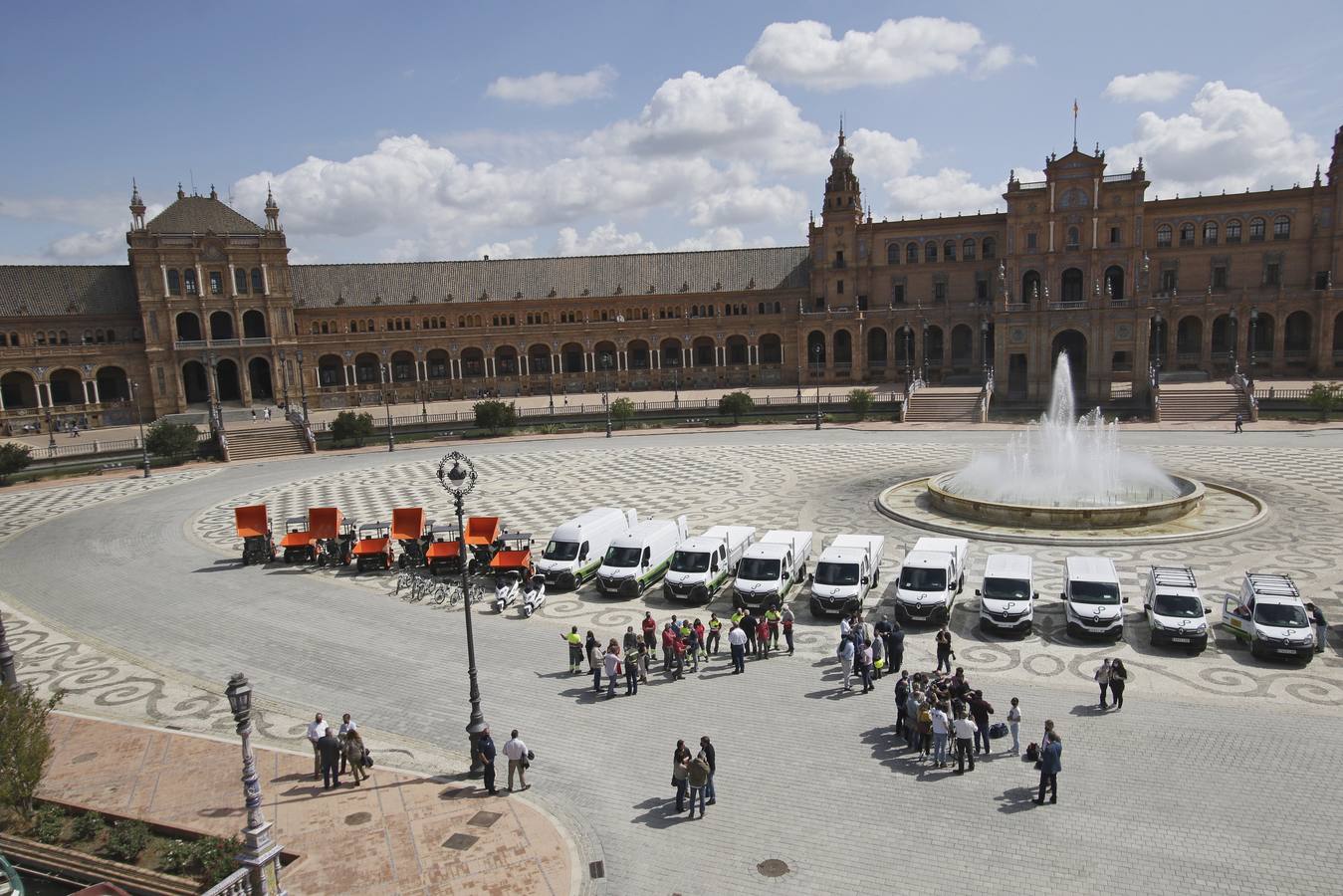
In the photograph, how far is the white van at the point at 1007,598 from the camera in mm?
21308

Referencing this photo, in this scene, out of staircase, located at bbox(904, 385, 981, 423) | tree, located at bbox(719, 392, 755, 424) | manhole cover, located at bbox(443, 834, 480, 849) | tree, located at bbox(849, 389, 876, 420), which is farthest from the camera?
tree, located at bbox(719, 392, 755, 424)

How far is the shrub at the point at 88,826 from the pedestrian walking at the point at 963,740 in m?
14.1

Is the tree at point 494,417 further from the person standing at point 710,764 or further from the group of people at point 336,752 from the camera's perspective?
the person standing at point 710,764

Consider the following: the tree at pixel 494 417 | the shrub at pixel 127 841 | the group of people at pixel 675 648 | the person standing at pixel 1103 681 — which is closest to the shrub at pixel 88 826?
→ the shrub at pixel 127 841

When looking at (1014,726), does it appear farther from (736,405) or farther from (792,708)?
(736,405)

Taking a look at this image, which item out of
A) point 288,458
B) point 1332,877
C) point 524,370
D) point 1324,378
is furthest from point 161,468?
point 1324,378

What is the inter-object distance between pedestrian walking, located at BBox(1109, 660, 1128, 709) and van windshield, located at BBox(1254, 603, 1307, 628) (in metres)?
4.73

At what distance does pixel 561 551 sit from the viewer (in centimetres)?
2744

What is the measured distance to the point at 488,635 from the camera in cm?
2339

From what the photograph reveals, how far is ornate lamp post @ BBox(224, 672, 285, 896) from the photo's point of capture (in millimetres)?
11945

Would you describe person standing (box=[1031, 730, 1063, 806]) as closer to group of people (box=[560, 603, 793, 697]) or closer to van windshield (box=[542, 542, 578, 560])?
group of people (box=[560, 603, 793, 697])

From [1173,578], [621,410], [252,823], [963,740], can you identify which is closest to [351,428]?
[621,410]

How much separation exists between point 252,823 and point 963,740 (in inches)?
441

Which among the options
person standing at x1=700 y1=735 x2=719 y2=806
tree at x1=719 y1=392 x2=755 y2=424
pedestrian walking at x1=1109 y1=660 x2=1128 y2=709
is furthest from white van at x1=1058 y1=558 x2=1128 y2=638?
tree at x1=719 y1=392 x2=755 y2=424
